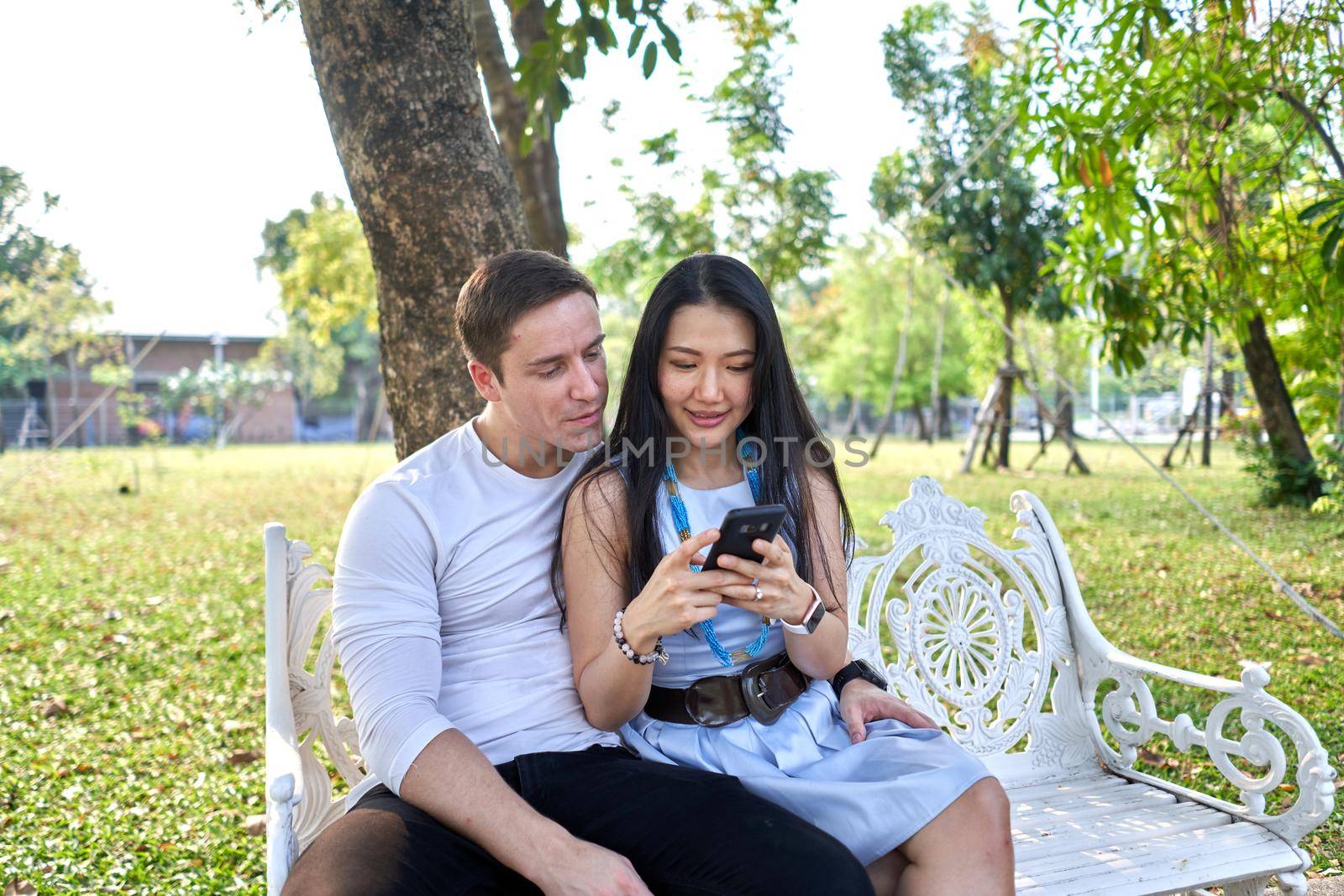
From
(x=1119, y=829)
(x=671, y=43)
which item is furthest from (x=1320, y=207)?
(x=1119, y=829)

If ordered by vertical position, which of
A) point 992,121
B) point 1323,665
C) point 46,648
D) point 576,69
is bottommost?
point 1323,665

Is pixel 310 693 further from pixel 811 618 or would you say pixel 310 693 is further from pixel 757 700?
pixel 811 618

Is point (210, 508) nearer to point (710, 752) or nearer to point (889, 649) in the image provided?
point (889, 649)

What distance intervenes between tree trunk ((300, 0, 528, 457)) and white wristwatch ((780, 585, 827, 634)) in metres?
1.64

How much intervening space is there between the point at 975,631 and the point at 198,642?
496 centimetres

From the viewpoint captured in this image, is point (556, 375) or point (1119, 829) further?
point (1119, 829)

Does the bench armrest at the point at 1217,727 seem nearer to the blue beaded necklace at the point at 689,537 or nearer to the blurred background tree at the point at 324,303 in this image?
the blue beaded necklace at the point at 689,537

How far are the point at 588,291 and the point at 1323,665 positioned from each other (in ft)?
15.1

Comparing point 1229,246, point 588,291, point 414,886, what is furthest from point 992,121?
point 414,886

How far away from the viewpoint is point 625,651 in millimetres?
2078

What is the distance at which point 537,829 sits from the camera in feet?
6.26

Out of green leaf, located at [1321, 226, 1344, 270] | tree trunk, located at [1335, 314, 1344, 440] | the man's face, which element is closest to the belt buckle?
the man's face

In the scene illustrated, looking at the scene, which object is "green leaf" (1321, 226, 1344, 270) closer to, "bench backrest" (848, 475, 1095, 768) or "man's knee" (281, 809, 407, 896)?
"bench backrest" (848, 475, 1095, 768)

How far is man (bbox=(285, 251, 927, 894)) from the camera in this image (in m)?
1.89
